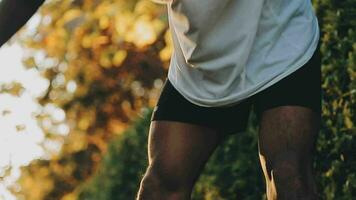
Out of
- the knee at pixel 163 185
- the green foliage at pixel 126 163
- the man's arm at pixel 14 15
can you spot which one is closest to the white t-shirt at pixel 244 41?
the knee at pixel 163 185

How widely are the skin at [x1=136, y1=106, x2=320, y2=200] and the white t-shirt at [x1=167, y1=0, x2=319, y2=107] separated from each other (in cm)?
13

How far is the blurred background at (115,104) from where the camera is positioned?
5371 millimetres

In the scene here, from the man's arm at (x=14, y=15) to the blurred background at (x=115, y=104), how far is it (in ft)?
2.81

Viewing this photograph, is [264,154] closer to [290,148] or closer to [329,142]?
[290,148]

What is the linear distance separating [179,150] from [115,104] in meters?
10.4

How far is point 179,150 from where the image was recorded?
12.3ft

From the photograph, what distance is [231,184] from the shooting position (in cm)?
620

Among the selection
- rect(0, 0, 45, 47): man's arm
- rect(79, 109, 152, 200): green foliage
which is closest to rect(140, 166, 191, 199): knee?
rect(0, 0, 45, 47): man's arm

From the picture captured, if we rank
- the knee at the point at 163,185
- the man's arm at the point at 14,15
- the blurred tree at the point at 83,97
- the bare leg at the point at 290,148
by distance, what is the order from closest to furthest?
the man's arm at the point at 14,15 → the bare leg at the point at 290,148 → the knee at the point at 163,185 → the blurred tree at the point at 83,97

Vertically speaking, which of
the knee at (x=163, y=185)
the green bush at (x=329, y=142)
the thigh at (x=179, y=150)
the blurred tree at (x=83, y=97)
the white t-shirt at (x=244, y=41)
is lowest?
the blurred tree at (x=83, y=97)

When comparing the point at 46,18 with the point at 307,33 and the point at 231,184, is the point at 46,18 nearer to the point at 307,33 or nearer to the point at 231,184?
the point at 231,184

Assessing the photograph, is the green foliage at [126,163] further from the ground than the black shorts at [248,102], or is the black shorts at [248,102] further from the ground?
the black shorts at [248,102]

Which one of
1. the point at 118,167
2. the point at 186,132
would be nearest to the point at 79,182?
the point at 118,167

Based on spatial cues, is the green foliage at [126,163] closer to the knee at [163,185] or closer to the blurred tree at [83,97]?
the blurred tree at [83,97]
